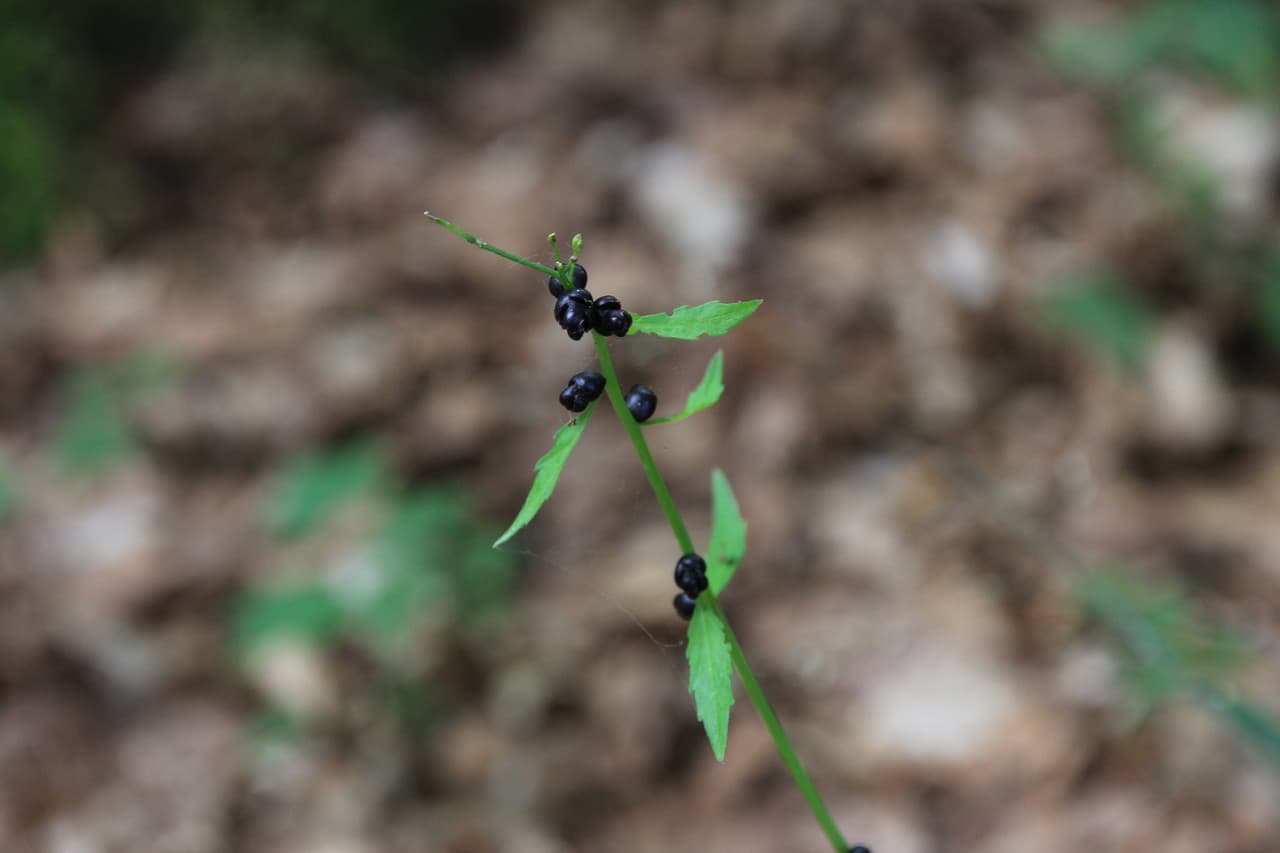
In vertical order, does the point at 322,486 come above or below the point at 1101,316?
above

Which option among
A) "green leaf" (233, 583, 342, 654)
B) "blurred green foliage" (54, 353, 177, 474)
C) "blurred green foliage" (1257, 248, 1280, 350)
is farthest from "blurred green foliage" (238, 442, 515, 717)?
"blurred green foliage" (1257, 248, 1280, 350)

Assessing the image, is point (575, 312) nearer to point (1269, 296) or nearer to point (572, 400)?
point (572, 400)

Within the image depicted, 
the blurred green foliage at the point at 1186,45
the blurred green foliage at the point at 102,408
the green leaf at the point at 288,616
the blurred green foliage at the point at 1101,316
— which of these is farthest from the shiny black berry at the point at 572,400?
the blurred green foliage at the point at 1186,45

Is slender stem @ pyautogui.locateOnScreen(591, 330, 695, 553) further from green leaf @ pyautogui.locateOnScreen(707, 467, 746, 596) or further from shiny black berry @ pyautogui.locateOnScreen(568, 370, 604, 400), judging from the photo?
green leaf @ pyautogui.locateOnScreen(707, 467, 746, 596)

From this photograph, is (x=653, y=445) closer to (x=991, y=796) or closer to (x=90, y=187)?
(x=991, y=796)

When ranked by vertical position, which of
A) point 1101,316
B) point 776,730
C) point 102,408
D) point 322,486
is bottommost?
point 776,730

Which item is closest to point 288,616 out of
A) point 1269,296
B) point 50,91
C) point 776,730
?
point 776,730
